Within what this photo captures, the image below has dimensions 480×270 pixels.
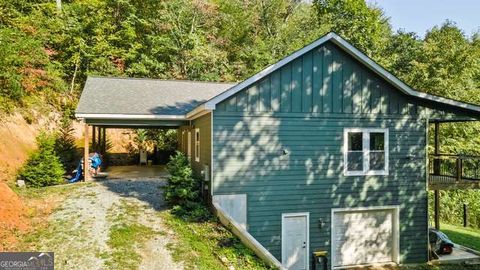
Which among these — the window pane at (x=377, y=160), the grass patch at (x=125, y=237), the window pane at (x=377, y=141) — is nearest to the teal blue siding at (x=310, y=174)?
the window pane at (x=377, y=160)

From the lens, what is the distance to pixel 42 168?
14.8 metres

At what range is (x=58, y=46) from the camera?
87.8 feet

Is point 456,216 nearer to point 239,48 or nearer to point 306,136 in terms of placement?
point 306,136

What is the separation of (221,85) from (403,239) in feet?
38.2

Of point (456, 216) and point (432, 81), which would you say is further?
point (432, 81)

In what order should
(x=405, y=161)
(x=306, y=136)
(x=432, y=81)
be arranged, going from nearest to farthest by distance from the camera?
(x=306, y=136) < (x=405, y=161) < (x=432, y=81)

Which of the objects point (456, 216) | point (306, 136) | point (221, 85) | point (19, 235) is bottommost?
point (456, 216)

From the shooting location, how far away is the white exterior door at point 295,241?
1086 centimetres

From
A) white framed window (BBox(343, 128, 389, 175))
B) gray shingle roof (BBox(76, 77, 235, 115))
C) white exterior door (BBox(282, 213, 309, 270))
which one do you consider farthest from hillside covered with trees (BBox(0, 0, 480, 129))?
white framed window (BBox(343, 128, 389, 175))

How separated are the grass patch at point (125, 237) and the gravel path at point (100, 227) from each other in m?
0.03

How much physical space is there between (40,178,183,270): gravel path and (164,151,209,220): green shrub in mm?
664

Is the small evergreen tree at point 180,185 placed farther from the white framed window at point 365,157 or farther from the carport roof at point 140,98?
the white framed window at point 365,157

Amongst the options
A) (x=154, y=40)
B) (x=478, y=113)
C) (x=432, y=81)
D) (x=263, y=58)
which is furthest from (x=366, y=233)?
(x=154, y=40)

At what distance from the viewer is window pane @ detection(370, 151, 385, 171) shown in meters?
11.7
